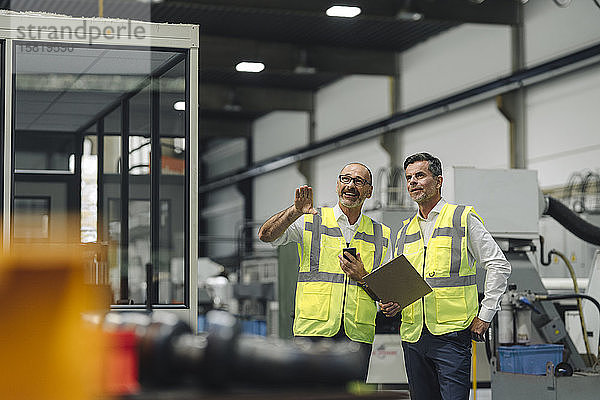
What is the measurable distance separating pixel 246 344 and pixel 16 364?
1.40 feet

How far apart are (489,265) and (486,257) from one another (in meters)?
0.04

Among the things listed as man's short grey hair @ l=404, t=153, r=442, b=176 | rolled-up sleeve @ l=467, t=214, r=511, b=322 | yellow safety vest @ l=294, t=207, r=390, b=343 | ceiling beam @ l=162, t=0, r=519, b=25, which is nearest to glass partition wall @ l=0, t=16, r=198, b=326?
yellow safety vest @ l=294, t=207, r=390, b=343

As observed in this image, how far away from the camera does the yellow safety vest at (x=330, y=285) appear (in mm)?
3807

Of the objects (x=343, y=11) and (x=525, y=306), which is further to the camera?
(x=343, y=11)

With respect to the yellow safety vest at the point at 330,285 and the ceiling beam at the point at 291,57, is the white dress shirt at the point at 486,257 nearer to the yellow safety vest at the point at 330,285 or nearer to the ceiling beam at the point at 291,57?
the yellow safety vest at the point at 330,285

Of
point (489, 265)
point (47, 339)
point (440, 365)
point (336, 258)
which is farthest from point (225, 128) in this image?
point (47, 339)

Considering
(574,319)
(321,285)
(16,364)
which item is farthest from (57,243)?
(574,319)

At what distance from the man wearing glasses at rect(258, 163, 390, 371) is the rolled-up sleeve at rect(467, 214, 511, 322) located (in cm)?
43

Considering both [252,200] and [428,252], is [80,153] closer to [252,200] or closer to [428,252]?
[428,252]

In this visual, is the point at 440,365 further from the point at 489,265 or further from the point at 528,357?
the point at 528,357

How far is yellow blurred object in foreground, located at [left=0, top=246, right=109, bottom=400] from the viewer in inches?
59.3

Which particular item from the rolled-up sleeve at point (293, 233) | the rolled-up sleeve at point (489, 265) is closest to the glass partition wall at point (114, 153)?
the rolled-up sleeve at point (293, 233)

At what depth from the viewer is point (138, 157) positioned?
13.8ft

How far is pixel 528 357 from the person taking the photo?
5160 millimetres
